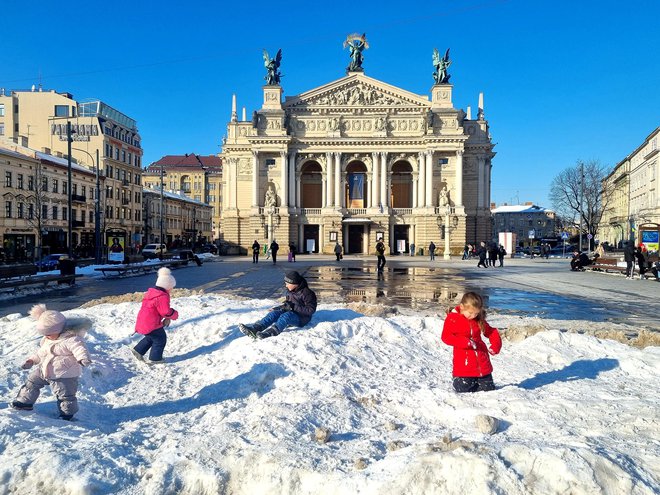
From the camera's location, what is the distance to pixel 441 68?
190 feet

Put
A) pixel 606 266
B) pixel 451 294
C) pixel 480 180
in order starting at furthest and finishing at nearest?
pixel 480 180, pixel 606 266, pixel 451 294

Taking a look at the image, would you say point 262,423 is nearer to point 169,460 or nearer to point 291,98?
point 169,460

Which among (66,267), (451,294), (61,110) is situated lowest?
(451,294)

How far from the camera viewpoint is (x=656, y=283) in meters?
21.8

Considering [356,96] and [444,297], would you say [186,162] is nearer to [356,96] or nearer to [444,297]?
[356,96]

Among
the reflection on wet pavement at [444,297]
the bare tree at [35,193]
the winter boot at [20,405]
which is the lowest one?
the reflection on wet pavement at [444,297]

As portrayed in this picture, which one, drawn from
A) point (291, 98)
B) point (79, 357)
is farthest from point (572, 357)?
point (291, 98)

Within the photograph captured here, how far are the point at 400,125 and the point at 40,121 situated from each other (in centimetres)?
4369

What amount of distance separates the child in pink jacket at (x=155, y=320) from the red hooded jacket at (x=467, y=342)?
3.80 metres

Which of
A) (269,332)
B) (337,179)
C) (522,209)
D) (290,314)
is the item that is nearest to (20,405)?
(269,332)

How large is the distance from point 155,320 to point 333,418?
10.3ft

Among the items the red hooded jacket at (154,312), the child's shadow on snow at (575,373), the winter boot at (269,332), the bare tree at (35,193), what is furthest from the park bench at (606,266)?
the bare tree at (35,193)

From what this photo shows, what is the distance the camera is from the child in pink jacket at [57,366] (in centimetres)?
478

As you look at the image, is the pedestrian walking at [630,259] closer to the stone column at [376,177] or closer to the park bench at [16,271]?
the park bench at [16,271]
